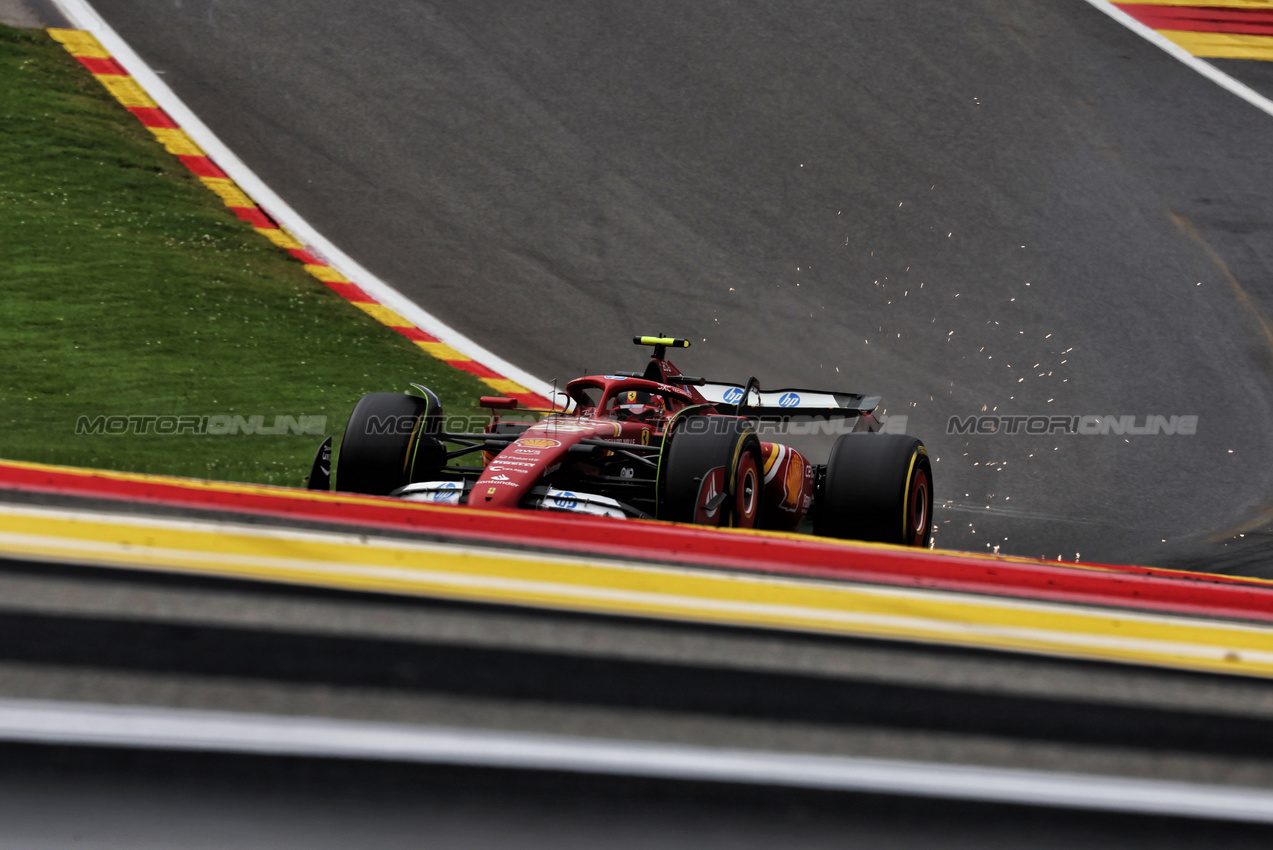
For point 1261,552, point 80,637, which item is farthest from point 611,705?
point 1261,552

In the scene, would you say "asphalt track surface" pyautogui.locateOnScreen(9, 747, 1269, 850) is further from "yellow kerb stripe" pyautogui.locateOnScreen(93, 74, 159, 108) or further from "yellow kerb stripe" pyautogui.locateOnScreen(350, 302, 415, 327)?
"yellow kerb stripe" pyautogui.locateOnScreen(93, 74, 159, 108)

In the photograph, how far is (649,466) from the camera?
5.82 meters

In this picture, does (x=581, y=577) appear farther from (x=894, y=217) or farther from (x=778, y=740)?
(x=894, y=217)

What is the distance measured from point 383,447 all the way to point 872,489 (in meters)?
2.48

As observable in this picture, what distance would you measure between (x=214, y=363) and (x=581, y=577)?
22.5ft

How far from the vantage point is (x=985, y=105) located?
14539 millimetres

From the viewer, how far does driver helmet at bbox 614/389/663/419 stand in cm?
650

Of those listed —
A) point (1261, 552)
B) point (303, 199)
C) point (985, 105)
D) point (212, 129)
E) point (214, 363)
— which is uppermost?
point (985, 105)

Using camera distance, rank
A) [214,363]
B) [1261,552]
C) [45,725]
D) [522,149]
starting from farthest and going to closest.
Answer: [522,149] → [214,363] → [1261,552] → [45,725]

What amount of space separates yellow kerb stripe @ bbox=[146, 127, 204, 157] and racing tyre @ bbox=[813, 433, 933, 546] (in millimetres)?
9028

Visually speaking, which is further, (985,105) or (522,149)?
(985,105)

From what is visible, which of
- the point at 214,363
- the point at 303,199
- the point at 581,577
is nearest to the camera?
the point at 581,577
